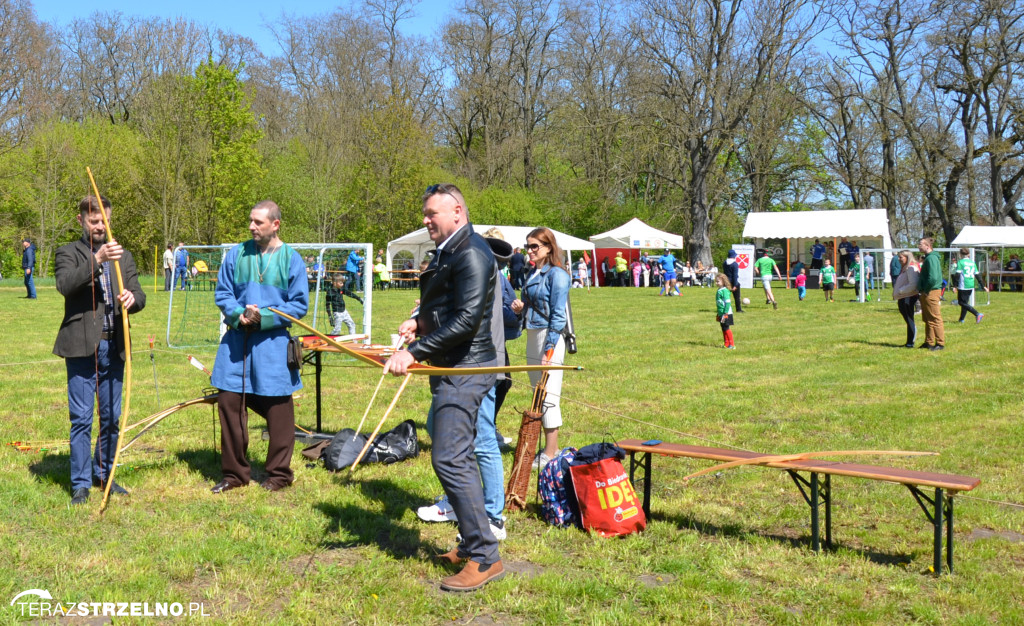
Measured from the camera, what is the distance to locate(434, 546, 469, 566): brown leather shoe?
4.68 m

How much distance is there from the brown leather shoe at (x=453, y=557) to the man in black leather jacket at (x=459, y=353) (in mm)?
171

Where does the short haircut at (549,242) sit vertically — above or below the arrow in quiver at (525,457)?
above

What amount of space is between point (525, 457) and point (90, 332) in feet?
9.21

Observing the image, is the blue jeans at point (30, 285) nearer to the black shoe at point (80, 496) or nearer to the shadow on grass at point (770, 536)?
the black shoe at point (80, 496)

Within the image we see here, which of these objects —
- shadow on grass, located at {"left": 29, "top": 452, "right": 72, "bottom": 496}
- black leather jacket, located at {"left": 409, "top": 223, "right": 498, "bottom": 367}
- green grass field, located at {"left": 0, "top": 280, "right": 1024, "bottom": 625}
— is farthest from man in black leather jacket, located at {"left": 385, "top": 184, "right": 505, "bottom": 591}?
shadow on grass, located at {"left": 29, "top": 452, "right": 72, "bottom": 496}

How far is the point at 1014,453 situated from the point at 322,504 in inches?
213

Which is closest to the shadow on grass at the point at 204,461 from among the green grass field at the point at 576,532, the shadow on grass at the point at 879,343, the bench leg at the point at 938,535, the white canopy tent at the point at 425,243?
the green grass field at the point at 576,532

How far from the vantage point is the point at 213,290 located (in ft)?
45.3

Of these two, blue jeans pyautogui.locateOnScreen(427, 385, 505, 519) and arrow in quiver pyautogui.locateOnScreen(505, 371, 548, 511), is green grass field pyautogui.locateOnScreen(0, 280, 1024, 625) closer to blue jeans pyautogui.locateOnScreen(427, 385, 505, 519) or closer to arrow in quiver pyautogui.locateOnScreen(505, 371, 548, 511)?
arrow in quiver pyautogui.locateOnScreen(505, 371, 548, 511)

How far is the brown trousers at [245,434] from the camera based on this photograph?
5.94m

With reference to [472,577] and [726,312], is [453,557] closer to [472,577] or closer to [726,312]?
[472,577]

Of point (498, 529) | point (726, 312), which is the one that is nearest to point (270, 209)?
point (498, 529)

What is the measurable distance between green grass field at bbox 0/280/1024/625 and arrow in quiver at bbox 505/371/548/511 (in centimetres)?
16

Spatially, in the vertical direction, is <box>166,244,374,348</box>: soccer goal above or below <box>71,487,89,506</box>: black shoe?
above
